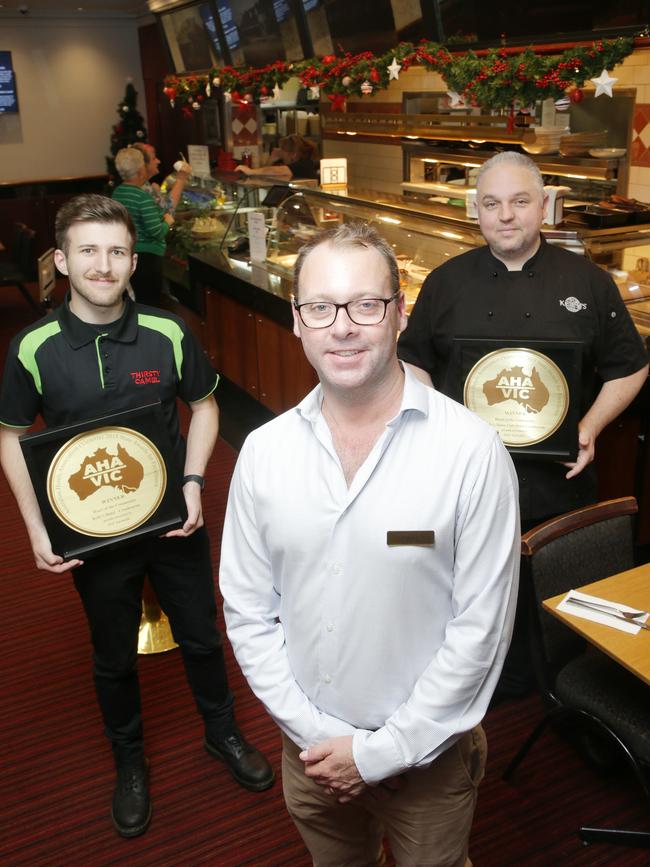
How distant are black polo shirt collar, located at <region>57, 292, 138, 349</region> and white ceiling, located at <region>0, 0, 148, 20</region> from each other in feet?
34.5

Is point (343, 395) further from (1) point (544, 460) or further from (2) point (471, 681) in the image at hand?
Result: (1) point (544, 460)

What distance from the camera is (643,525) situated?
12.3 ft

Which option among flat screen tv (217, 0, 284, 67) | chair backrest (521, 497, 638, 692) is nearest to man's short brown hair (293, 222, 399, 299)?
chair backrest (521, 497, 638, 692)

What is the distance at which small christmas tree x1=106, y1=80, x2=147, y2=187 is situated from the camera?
12516 mm

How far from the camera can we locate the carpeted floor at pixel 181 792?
8.10ft

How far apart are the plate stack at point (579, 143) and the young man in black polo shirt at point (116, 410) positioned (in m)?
4.11

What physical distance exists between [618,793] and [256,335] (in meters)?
3.66

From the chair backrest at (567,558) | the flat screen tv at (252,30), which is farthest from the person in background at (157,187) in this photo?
the chair backrest at (567,558)

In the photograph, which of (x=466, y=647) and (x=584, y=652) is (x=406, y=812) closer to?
(x=466, y=647)

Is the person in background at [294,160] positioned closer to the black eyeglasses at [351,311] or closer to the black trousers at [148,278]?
the black trousers at [148,278]

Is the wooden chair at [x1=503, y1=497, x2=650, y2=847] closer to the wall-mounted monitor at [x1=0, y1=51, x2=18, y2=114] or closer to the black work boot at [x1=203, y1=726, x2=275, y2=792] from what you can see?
the black work boot at [x1=203, y1=726, x2=275, y2=792]

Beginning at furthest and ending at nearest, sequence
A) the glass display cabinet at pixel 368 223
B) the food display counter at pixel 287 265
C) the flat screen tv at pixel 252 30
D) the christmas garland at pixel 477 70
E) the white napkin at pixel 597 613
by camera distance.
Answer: the flat screen tv at pixel 252 30
the christmas garland at pixel 477 70
the glass display cabinet at pixel 368 223
the food display counter at pixel 287 265
the white napkin at pixel 597 613

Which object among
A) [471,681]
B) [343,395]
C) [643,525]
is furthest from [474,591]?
[643,525]

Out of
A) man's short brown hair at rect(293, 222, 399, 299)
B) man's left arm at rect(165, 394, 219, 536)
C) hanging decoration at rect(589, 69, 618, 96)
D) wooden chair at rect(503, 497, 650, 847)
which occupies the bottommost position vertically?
wooden chair at rect(503, 497, 650, 847)
